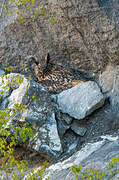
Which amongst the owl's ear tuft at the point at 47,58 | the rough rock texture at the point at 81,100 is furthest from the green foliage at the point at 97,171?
the owl's ear tuft at the point at 47,58

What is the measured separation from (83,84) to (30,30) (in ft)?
6.92

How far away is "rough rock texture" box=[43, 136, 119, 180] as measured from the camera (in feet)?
16.3

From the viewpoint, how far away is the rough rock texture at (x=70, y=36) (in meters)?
6.60

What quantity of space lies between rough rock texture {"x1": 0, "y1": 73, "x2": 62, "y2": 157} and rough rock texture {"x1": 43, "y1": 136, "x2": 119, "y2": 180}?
46 centimetres

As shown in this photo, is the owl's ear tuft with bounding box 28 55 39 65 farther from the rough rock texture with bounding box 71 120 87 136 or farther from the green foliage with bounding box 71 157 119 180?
the green foliage with bounding box 71 157 119 180

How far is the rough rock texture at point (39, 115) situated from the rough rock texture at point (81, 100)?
0.41 meters

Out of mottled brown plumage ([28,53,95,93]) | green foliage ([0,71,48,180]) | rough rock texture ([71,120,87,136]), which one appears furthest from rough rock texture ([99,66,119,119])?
green foliage ([0,71,48,180])

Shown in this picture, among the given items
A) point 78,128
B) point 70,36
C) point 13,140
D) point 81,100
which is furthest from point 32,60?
point 13,140

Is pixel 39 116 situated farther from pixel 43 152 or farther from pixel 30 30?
pixel 30 30

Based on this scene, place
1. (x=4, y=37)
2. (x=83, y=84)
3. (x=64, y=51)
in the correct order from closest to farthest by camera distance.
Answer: (x=83, y=84), (x=64, y=51), (x=4, y=37)

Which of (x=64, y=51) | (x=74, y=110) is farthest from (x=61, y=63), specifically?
(x=74, y=110)

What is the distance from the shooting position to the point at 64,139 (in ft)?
21.2

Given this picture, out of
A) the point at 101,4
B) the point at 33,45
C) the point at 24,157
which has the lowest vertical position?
the point at 24,157

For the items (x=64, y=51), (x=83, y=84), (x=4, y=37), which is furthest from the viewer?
(x=4, y=37)
